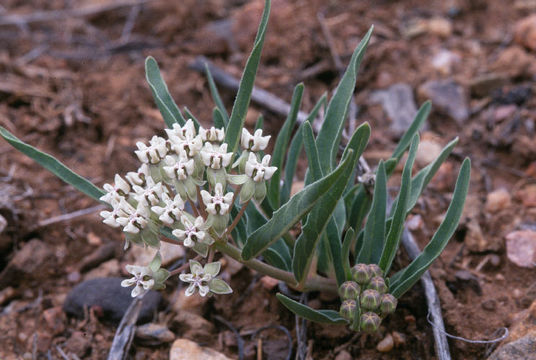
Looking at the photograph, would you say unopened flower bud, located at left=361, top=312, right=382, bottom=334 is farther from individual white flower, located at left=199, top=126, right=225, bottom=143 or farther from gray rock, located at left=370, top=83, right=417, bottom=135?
gray rock, located at left=370, top=83, right=417, bottom=135

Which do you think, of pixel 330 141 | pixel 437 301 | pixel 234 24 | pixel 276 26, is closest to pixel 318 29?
pixel 276 26

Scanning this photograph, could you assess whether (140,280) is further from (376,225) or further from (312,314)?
(376,225)

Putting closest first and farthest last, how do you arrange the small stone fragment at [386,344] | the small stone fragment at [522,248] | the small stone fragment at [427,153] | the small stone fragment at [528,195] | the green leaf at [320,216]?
the green leaf at [320,216] < the small stone fragment at [386,344] < the small stone fragment at [522,248] < the small stone fragment at [528,195] < the small stone fragment at [427,153]

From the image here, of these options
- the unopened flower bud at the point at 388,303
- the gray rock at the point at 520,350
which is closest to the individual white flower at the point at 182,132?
the unopened flower bud at the point at 388,303

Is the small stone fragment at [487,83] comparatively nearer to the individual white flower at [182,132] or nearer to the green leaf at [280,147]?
the green leaf at [280,147]

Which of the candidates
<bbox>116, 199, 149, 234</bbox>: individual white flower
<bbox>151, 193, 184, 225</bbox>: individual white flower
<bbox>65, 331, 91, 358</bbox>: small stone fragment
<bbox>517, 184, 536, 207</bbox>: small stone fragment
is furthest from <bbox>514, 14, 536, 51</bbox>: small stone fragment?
<bbox>65, 331, 91, 358</bbox>: small stone fragment

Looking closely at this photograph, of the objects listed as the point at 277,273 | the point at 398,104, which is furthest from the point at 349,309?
the point at 398,104
